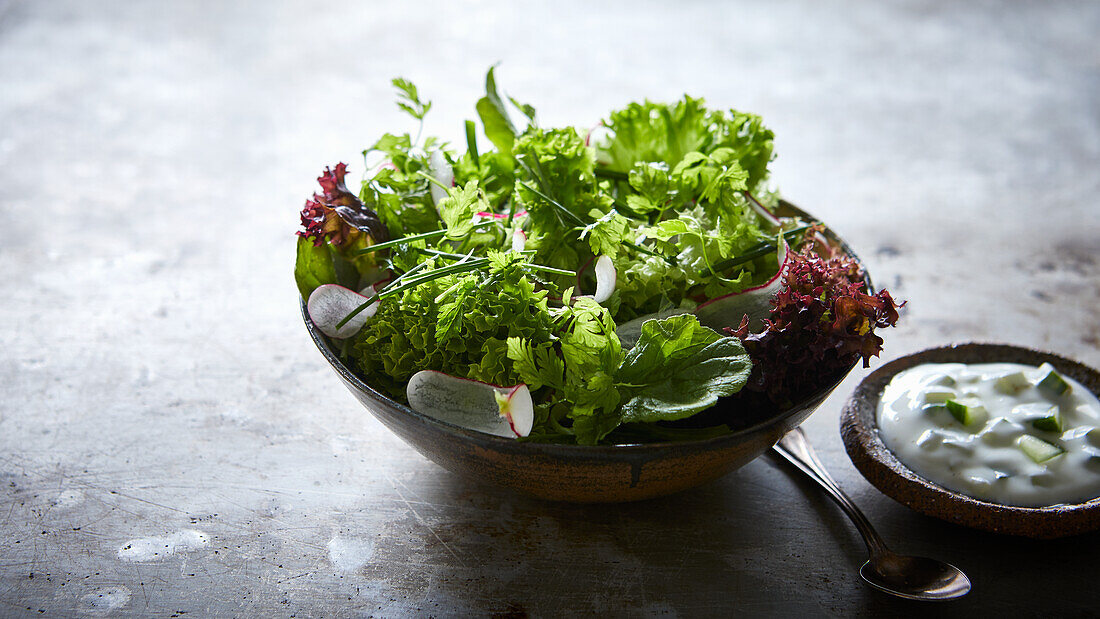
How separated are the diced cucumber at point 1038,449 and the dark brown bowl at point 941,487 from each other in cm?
7

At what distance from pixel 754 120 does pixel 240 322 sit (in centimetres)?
104

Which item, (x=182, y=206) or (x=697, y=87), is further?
(x=697, y=87)

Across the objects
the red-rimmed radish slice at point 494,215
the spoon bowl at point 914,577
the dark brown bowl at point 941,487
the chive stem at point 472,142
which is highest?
the chive stem at point 472,142

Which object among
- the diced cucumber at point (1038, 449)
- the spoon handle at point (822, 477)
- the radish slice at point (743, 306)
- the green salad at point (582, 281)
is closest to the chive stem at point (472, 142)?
the green salad at point (582, 281)

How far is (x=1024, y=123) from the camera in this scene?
2609 mm

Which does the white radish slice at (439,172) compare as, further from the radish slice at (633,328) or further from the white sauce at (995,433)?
the white sauce at (995,433)

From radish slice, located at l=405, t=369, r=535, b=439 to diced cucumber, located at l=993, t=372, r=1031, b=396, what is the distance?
2.38 feet

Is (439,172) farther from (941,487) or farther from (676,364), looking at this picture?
(941,487)

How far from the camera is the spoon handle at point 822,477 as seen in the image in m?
1.24

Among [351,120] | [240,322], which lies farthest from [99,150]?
[240,322]

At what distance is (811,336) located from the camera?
1157 mm

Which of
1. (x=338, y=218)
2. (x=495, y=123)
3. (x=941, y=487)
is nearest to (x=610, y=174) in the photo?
(x=495, y=123)

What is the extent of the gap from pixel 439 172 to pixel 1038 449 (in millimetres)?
946

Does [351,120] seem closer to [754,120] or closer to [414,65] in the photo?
[414,65]
